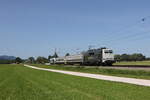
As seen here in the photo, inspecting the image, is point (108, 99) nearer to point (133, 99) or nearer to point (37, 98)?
point (133, 99)

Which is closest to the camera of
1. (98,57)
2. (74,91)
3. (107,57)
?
(74,91)

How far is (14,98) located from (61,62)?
77.0 metres

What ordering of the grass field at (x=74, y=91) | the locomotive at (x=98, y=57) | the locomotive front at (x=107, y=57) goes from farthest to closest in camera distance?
1. the locomotive at (x=98, y=57)
2. the locomotive front at (x=107, y=57)
3. the grass field at (x=74, y=91)

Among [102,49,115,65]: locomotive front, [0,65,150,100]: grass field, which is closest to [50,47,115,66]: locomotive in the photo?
[102,49,115,65]: locomotive front

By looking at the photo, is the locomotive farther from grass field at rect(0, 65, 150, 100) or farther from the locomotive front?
grass field at rect(0, 65, 150, 100)

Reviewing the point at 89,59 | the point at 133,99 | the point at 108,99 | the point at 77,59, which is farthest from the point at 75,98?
the point at 77,59

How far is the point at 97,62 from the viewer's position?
1927 inches

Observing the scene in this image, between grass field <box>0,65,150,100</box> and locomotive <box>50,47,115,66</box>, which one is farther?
locomotive <box>50,47,115,66</box>

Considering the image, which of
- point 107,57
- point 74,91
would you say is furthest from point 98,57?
point 74,91

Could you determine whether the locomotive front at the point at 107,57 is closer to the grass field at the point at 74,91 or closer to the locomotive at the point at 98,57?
the locomotive at the point at 98,57

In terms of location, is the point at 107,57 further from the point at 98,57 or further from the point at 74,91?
the point at 74,91

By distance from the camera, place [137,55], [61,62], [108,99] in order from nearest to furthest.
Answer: [108,99], [61,62], [137,55]

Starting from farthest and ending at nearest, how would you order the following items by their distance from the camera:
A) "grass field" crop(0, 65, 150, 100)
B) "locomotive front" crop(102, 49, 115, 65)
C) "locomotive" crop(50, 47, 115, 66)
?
"locomotive" crop(50, 47, 115, 66), "locomotive front" crop(102, 49, 115, 65), "grass field" crop(0, 65, 150, 100)

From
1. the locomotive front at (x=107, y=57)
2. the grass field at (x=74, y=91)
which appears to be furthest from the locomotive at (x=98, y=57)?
the grass field at (x=74, y=91)
